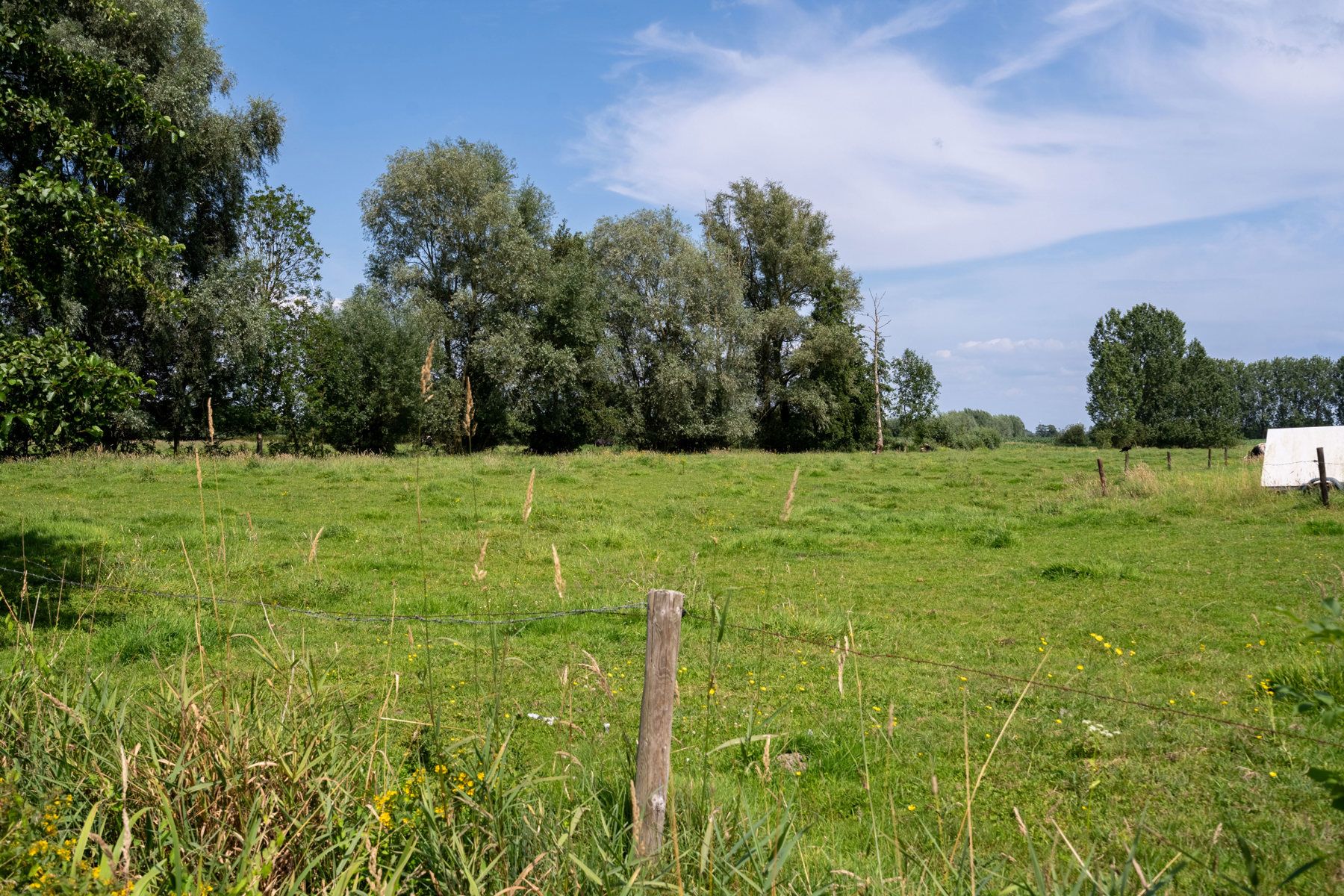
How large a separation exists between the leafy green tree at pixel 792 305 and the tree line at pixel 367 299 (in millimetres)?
151

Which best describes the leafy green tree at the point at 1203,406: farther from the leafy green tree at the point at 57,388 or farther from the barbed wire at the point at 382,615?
the leafy green tree at the point at 57,388

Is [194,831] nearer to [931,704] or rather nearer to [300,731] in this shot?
[300,731]

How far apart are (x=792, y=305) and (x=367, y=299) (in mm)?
26524

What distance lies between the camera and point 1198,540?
1479 centimetres

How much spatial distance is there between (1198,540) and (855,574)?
7.15m

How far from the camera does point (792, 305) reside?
5050cm

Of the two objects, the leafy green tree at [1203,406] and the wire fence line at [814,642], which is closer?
the wire fence line at [814,642]

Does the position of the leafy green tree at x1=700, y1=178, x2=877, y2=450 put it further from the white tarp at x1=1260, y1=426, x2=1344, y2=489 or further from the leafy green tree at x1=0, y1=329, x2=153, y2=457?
the leafy green tree at x1=0, y1=329, x2=153, y2=457

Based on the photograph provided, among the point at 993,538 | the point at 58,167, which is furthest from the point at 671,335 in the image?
the point at 58,167

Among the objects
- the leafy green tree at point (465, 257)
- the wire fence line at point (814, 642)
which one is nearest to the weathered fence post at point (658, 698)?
the wire fence line at point (814, 642)

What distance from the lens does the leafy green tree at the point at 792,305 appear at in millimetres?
47375

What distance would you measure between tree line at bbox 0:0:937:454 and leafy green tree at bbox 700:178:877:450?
15 centimetres

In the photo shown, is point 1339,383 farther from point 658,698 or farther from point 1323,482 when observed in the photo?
point 658,698

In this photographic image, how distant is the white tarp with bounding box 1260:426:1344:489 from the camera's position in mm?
20703
